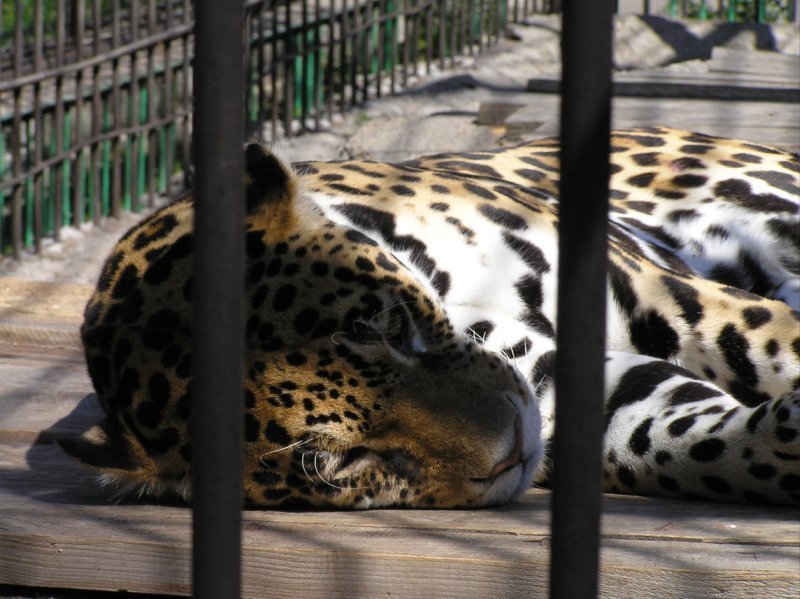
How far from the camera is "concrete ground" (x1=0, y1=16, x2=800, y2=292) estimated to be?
5773mm

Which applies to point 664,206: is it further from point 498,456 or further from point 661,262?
point 498,456

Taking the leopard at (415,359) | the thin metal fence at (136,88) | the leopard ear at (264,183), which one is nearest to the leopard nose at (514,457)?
the leopard at (415,359)

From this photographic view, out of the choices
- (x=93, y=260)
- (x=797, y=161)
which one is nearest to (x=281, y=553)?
(x=797, y=161)

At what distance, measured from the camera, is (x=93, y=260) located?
22.0ft

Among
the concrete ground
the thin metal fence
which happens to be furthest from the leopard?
the thin metal fence

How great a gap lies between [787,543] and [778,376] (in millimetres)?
1029

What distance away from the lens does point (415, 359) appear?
2266 mm

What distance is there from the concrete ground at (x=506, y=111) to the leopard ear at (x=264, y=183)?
314 centimetres

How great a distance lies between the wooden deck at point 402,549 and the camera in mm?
1614

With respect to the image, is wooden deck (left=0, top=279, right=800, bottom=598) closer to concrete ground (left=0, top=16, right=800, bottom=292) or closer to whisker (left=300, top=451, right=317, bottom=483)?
whisker (left=300, top=451, right=317, bottom=483)

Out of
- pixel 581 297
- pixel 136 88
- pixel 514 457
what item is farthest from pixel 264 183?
pixel 136 88

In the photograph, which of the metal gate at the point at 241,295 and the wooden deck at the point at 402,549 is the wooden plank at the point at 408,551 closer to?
the wooden deck at the point at 402,549

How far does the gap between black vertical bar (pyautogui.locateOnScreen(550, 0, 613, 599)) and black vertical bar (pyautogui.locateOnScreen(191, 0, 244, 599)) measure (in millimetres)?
268

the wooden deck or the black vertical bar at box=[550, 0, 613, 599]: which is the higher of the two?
the black vertical bar at box=[550, 0, 613, 599]
